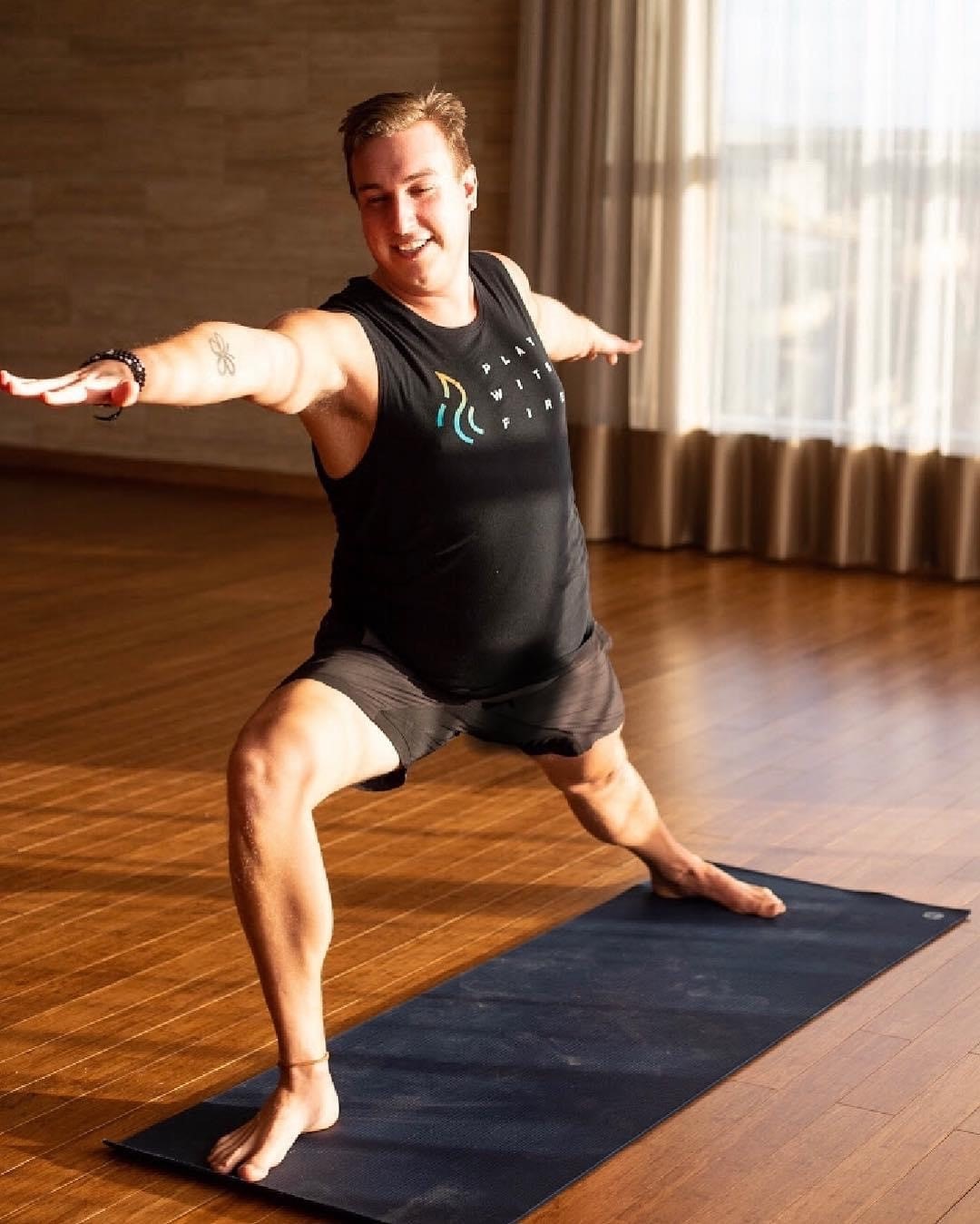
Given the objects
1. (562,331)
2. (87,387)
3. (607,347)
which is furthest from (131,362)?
(607,347)

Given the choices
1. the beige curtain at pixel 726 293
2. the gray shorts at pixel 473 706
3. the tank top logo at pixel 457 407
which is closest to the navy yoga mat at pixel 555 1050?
the gray shorts at pixel 473 706

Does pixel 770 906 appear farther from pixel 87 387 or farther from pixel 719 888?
pixel 87 387

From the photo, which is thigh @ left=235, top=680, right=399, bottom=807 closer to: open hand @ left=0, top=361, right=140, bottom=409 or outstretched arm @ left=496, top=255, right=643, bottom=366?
open hand @ left=0, top=361, right=140, bottom=409

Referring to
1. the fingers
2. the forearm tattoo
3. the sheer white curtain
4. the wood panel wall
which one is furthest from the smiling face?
the wood panel wall

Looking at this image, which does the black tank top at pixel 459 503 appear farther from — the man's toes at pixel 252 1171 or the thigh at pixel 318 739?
the man's toes at pixel 252 1171

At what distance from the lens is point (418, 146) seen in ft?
8.38

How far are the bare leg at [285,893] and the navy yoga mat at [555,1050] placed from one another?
0.05 meters

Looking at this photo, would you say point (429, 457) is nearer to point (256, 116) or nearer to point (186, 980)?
point (186, 980)

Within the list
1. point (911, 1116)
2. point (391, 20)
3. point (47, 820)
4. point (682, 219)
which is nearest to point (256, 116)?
point (391, 20)

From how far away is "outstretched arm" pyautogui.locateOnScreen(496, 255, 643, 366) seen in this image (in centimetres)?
293

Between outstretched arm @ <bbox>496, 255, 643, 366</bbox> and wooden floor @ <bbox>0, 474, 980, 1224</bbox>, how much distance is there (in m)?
0.91

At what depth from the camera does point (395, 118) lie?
2.55 meters

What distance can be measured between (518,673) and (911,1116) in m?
0.78

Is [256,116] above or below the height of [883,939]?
above
